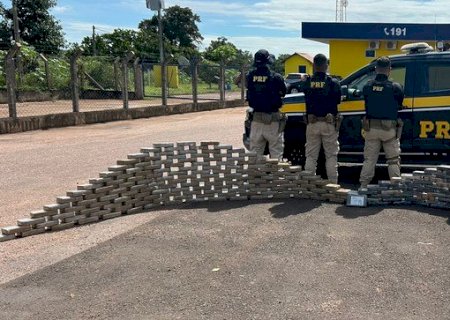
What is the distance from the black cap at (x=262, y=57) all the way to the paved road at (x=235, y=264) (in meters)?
1.95

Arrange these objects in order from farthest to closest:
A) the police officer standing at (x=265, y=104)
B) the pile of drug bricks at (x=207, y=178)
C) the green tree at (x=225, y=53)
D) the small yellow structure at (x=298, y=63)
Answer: the green tree at (x=225, y=53) → the small yellow structure at (x=298, y=63) → the police officer standing at (x=265, y=104) → the pile of drug bricks at (x=207, y=178)

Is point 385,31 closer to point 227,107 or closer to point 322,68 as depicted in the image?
point 227,107

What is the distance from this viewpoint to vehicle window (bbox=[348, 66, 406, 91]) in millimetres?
7530

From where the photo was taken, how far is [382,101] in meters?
6.69

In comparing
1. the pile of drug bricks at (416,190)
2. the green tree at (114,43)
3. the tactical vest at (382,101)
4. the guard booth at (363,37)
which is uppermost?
the green tree at (114,43)

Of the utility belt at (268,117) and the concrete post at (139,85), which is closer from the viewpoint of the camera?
the utility belt at (268,117)

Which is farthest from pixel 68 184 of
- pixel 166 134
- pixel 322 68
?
pixel 166 134

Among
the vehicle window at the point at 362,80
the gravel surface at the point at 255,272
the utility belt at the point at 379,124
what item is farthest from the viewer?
the vehicle window at the point at 362,80

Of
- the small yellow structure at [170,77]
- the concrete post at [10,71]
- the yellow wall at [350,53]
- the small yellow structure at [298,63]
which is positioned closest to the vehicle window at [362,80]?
the concrete post at [10,71]

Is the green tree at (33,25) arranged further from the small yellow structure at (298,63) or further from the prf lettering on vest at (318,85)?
the prf lettering on vest at (318,85)

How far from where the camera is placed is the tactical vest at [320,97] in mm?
6828

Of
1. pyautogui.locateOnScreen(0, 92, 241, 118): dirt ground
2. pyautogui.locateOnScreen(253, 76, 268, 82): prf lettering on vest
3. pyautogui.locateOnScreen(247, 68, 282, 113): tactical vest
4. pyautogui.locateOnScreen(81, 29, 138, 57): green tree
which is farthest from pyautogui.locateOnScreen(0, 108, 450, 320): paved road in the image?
pyautogui.locateOnScreen(81, 29, 138, 57): green tree

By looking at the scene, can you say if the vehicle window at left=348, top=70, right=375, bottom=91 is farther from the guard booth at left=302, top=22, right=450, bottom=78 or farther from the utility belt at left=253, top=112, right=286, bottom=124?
the guard booth at left=302, top=22, right=450, bottom=78

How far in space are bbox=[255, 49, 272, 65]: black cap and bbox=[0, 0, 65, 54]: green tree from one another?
139 feet
